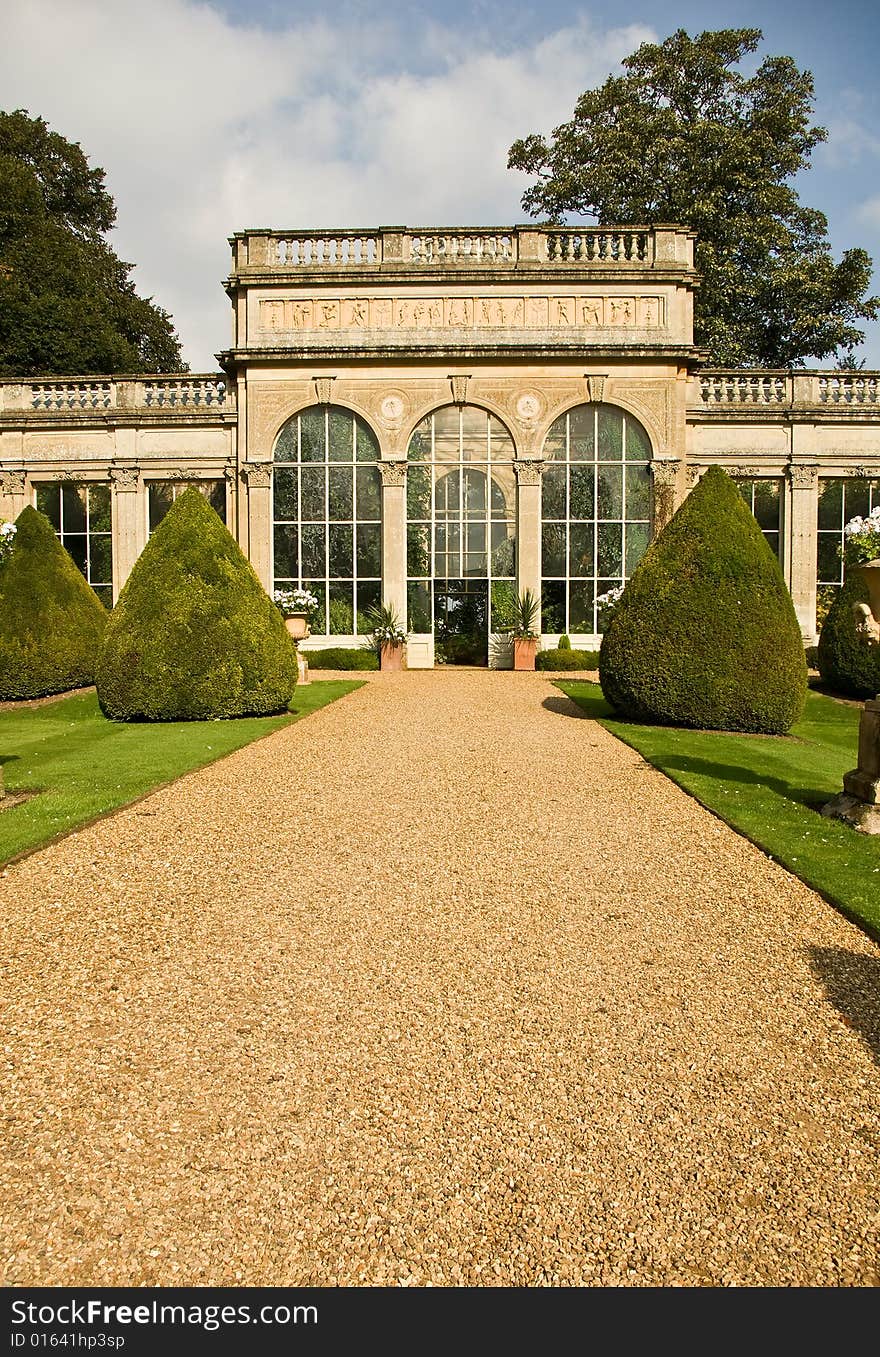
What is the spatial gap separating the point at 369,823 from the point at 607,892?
6.79ft

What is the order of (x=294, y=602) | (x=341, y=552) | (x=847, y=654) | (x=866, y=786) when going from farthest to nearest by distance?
(x=341, y=552), (x=294, y=602), (x=847, y=654), (x=866, y=786)

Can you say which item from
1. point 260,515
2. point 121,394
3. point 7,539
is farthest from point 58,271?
point 7,539

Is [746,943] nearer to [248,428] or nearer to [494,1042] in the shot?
[494,1042]

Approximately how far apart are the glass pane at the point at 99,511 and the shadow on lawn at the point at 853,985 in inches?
909

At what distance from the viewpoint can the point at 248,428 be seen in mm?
23281

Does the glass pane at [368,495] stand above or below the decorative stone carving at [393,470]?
below

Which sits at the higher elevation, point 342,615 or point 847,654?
point 342,615

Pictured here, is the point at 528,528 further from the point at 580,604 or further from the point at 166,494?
the point at 166,494

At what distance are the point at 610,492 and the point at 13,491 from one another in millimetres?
14900

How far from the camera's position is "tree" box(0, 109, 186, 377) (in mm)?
29172

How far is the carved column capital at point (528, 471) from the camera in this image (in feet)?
75.3

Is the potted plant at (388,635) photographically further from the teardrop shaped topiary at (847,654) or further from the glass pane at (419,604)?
the teardrop shaped topiary at (847,654)

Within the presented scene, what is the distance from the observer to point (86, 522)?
80.5 feet

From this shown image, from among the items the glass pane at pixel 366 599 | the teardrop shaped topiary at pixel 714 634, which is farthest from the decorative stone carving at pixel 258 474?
the teardrop shaped topiary at pixel 714 634
